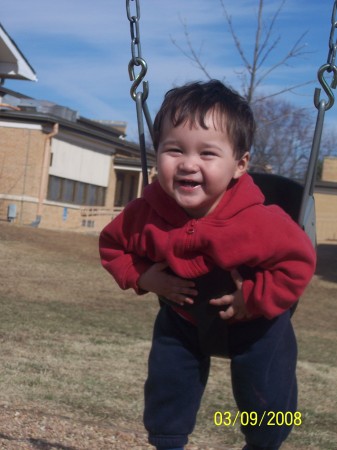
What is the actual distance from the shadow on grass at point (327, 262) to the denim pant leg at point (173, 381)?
18.3 meters

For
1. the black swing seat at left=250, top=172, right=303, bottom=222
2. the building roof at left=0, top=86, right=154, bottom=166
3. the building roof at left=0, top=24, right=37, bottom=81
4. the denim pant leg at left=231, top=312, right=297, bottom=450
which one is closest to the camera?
the denim pant leg at left=231, top=312, right=297, bottom=450

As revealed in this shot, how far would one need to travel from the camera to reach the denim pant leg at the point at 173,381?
284cm

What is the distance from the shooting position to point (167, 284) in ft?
8.90

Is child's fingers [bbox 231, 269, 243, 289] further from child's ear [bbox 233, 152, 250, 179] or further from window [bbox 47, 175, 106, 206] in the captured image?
window [bbox 47, 175, 106, 206]

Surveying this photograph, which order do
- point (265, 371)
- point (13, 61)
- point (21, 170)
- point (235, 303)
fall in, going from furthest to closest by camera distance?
point (21, 170), point (13, 61), point (265, 371), point (235, 303)

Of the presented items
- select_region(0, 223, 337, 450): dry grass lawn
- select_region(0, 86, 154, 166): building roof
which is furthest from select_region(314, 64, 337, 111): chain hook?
select_region(0, 86, 154, 166): building roof

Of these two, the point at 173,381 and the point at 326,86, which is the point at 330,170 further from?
the point at 173,381

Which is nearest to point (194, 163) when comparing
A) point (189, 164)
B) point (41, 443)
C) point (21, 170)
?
point (189, 164)

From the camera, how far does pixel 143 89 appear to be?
121 inches

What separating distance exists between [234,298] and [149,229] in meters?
0.37

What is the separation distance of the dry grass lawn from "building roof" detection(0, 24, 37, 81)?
812 cm

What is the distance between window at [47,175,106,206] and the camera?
1027 inches

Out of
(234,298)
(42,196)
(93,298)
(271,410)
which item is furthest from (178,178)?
(42,196)

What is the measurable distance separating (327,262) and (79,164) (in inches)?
357
